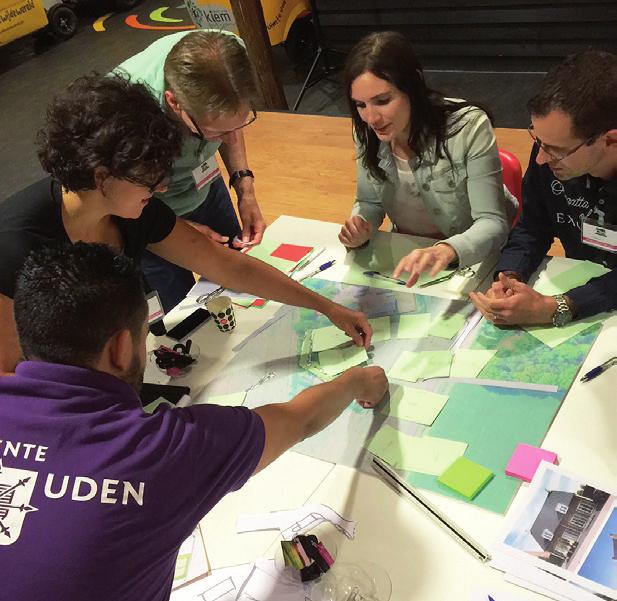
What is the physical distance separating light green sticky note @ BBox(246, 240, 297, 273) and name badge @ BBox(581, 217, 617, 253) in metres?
0.91

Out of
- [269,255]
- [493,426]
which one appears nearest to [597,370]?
[493,426]

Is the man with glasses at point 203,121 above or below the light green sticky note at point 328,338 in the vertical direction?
above

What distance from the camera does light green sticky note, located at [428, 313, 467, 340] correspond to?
1.75m

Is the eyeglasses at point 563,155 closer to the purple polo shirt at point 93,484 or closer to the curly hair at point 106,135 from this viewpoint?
the curly hair at point 106,135

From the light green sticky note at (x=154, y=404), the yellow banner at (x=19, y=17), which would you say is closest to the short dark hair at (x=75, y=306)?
Result: the light green sticky note at (x=154, y=404)

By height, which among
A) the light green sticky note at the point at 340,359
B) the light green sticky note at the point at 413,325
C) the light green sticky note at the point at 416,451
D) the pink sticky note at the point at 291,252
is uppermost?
the light green sticky note at the point at 416,451

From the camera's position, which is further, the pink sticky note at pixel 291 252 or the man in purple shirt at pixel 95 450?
the pink sticky note at pixel 291 252

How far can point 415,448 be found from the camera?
1458mm

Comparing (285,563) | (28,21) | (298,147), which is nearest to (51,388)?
(285,563)

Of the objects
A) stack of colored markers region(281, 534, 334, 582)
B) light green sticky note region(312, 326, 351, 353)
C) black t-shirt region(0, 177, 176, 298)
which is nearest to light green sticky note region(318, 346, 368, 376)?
light green sticky note region(312, 326, 351, 353)

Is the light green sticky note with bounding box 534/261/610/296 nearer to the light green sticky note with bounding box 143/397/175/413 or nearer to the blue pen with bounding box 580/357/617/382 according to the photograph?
the blue pen with bounding box 580/357/617/382

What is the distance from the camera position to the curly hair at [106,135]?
146 cm

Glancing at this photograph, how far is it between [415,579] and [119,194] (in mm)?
1037

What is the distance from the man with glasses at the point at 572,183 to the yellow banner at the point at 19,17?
278 inches
